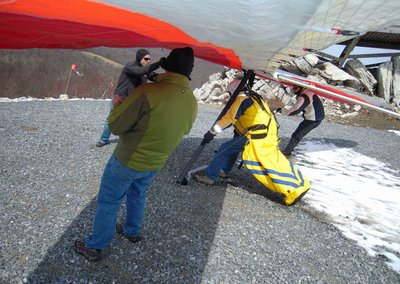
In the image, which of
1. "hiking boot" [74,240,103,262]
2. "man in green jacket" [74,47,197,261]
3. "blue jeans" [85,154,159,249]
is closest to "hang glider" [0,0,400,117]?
"man in green jacket" [74,47,197,261]

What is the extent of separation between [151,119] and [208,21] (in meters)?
0.86

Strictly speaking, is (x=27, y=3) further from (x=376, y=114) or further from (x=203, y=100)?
(x=376, y=114)

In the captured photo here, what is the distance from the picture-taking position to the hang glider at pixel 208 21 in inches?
49.8

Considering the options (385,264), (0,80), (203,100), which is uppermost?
(385,264)

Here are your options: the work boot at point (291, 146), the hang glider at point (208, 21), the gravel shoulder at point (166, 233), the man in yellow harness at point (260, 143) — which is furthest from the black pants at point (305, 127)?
the hang glider at point (208, 21)

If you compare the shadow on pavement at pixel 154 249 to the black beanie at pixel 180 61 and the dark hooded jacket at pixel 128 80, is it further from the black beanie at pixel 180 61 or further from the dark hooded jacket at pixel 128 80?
the black beanie at pixel 180 61

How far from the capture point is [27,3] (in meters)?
1.34

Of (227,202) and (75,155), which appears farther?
(75,155)

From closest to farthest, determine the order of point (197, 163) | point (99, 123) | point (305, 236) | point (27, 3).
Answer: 1. point (27, 3)
2. point (305, 236)
3. point (197, 163)
4. point (99, 123)

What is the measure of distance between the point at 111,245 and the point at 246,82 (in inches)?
115

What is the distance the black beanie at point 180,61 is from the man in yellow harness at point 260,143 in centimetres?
185

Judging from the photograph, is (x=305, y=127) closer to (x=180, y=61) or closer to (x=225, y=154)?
(x=225, y=154)

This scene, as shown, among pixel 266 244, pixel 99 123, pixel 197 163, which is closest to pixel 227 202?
pixel 266 244

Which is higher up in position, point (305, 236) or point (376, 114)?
point (376, 114)
